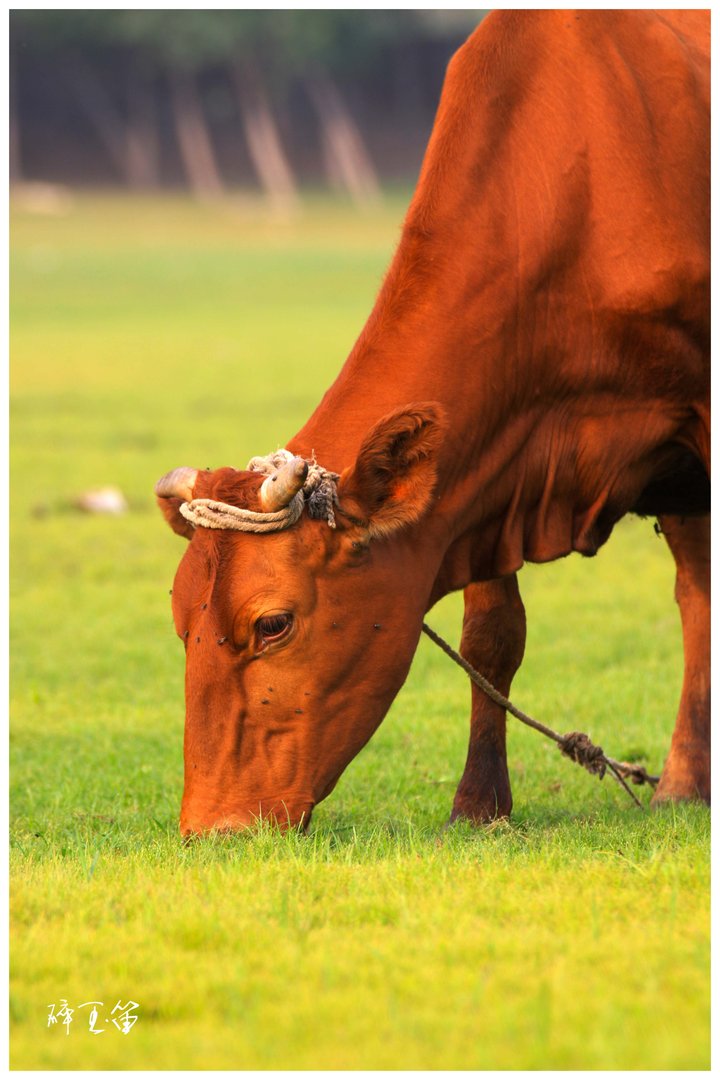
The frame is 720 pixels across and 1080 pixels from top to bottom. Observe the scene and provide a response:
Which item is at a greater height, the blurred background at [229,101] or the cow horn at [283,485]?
the blurred background at [229,101]

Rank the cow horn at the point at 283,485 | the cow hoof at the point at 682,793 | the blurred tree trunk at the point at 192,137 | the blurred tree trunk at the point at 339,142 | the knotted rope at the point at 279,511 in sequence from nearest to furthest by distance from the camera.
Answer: the cow horn at the point at 283,485
the knotted rope at the point at 279,511
the cow hoof at the point at 682,793
the blurred tree trunk at the point at 192,137
the blurred tree trunk at the point at 339,142

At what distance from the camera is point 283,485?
4816 mm

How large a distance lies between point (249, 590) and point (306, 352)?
66.7ft

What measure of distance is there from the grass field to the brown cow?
1.53ft

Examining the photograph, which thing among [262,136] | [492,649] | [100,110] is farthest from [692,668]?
[100,110]

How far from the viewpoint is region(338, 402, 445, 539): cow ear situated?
4938 millimetres

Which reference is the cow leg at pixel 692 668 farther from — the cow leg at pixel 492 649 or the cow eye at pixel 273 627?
the cow eye at pixel 273 627

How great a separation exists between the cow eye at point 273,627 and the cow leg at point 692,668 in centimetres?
204

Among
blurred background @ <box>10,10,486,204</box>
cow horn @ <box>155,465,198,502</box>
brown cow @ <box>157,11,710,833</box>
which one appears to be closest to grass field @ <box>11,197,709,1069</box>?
brown cow @ <box>157,11,710,833</box>

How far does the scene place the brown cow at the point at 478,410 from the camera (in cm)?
496

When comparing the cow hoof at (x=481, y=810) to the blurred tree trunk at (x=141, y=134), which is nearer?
the cow hoof at (x=481, y=810)

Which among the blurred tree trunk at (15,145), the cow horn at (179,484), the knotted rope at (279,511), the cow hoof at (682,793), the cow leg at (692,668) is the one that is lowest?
the cow hoof at (682,793)

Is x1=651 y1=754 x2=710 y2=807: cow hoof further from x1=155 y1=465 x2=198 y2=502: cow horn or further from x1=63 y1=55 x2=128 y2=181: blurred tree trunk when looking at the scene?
x1=63 y1=55 x2=128 y2=181: blurred tree trunk

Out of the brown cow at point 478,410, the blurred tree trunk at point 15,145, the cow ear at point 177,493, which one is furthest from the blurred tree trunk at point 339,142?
the cow ear at point 177,493
